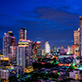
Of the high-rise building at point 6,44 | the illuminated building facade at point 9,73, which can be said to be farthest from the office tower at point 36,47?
the illuminated building facade at point 9,73

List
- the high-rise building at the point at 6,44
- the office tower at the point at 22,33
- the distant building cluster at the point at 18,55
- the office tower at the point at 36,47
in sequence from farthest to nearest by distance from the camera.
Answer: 1. the office tower at the point at 22,33
2. the office tower at the point at 36,47
3. the high-rise building at the point at 6,44
4. the distant building cluster at the point at 18,55

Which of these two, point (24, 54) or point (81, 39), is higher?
point (81, 39)

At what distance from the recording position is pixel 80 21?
19.9m

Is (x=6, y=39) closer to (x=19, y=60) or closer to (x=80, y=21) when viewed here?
(x=19, y=60)

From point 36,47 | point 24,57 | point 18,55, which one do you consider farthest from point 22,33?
point 24,57

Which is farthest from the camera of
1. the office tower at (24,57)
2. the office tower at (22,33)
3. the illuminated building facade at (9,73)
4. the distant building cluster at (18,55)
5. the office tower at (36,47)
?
the office tower at (22,33)

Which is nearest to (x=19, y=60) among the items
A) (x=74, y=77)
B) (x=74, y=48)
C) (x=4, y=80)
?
(x=4, y=80)

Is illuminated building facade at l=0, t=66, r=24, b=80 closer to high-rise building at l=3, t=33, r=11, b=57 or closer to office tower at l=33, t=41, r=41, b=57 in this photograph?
high-rise building at l=3, t=33, r=11, b=57

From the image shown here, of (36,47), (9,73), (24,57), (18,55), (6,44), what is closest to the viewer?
(9,73)

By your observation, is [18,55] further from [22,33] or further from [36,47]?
[36,47]

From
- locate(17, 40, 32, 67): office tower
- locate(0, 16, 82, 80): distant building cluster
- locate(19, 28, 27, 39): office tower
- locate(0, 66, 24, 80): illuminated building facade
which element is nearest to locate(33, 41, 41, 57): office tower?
locate(0, 16, 82, 80): distant building cluster

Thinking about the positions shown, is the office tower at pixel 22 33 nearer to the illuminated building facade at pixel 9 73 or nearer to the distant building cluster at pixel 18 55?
the distant building cluster at pixel 18 55

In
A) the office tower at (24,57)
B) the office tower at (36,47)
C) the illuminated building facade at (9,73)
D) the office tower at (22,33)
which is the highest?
the office tower at (22,33)

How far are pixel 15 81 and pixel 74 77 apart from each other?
104 inches
